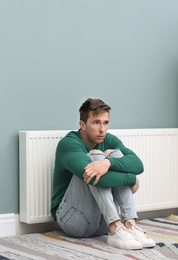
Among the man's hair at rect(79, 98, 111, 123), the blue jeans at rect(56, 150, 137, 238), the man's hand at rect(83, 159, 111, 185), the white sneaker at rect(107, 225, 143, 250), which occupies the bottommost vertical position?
the white sneaker at rect(107, 225, 143, 250)

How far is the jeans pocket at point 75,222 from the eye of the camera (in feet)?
9.21

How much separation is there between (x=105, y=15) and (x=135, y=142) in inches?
28.9

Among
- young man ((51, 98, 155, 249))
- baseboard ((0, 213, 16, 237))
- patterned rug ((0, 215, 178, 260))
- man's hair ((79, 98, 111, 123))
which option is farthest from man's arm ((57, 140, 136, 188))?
baseboard ((0, 213, 16, 237))

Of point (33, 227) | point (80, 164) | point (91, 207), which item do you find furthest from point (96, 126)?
point (33, 227)

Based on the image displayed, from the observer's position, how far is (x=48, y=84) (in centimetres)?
314

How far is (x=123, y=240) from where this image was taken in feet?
8.70

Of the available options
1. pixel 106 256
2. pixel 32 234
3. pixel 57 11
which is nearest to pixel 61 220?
pixel 32 234

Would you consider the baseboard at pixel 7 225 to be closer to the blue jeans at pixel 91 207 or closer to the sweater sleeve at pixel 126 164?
the blue jeans at pixel 91 207

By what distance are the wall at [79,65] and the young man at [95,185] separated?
0.85 feet

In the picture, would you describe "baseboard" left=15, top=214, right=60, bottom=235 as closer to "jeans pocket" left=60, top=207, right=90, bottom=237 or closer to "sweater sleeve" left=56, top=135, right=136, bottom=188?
"jeans pocket" left=60, top=207, right=90, bottom=237

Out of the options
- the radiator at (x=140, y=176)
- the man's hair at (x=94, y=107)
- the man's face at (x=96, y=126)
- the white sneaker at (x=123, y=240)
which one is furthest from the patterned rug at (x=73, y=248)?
the man's hair at (x=94, y=107)

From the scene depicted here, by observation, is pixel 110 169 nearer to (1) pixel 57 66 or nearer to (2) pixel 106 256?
(2) pixel 106 256

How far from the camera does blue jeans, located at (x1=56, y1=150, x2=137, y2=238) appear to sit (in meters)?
2.68

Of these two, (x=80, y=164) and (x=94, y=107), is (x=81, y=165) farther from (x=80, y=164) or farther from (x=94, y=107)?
(x=94, y=107)
